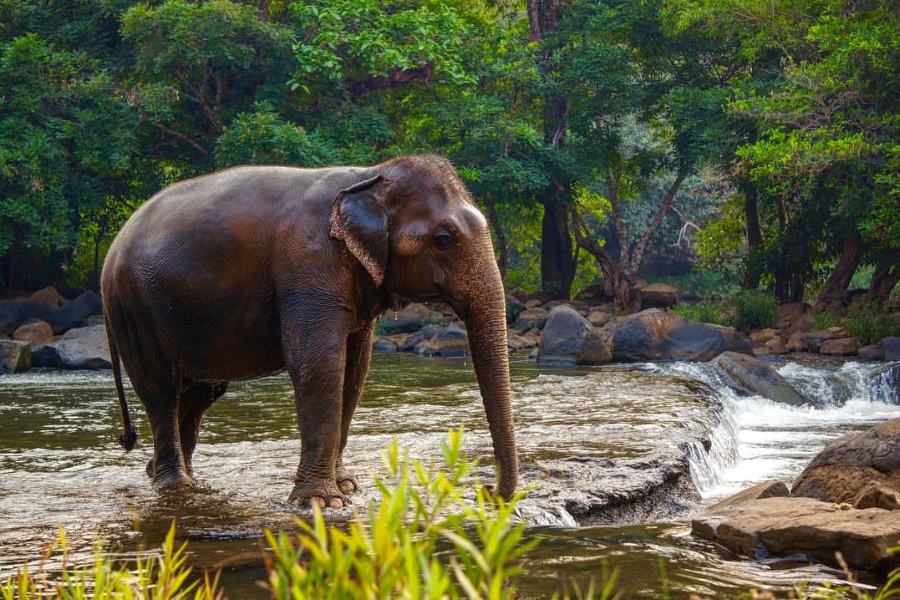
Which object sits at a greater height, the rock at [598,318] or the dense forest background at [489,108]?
the dense forest background at [489,108]

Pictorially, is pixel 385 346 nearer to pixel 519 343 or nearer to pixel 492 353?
pixel 519 343

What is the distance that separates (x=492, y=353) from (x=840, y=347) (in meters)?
16.0

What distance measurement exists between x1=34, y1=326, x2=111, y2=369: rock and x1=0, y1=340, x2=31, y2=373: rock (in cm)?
43

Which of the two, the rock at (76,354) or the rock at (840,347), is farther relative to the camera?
the rock at (840,347)

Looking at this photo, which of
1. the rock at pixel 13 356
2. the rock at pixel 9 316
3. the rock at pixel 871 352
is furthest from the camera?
the rock at pixel 9 316

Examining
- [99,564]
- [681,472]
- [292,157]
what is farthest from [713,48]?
[99,564]

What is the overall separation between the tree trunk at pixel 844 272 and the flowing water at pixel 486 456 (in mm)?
7968

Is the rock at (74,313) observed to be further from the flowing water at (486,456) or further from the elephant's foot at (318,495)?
the elephant's foot at (318,495)

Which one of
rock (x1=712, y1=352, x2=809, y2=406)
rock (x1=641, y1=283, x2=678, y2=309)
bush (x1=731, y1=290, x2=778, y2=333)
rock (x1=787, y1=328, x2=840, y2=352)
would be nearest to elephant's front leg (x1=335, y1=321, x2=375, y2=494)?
rock (x1=712, y1=352, x2=809, y2=406)

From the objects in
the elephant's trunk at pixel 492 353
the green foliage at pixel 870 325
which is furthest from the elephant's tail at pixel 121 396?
the green foliage at pixel 870 325

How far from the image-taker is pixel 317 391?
6.15m

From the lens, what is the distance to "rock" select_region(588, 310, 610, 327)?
26141 millimetres

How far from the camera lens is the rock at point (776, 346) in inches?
835

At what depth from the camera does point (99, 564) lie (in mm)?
2904
